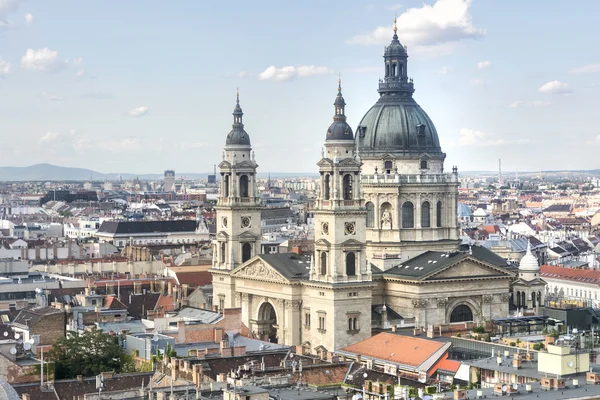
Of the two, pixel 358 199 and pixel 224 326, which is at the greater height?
pixel 358 199

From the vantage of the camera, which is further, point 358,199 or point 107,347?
point 358,199

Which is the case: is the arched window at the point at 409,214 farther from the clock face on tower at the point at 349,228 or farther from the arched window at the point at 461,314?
the clock face on tower at the point at 349,228

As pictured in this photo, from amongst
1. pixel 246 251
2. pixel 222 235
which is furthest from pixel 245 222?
pixel 246 251

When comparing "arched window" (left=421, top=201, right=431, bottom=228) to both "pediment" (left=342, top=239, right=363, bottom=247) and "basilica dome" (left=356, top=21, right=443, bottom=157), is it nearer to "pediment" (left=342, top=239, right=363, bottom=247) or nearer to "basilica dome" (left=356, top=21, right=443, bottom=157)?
"basilica dome" (left=356, top=21, right=443, bottom=157)

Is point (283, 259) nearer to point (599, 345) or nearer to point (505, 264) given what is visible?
point (505, 264)

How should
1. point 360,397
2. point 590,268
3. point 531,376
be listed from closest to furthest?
point 360,397, point 531,376, point 590,268

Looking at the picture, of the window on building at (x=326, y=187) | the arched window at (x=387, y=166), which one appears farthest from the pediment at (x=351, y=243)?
the arched window at (x=387, y=166)

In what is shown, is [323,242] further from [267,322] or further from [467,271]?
[467,271]

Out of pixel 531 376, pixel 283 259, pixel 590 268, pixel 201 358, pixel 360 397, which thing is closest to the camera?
pixel 360 397

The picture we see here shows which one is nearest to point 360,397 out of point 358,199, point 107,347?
point 107,347
